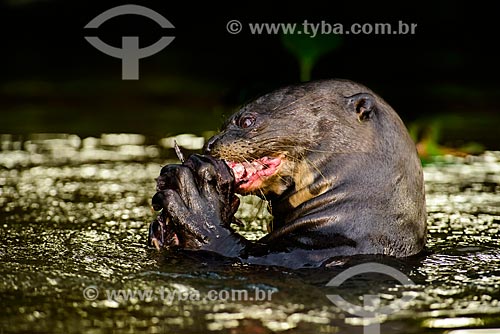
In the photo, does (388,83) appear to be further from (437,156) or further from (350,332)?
(350,332)

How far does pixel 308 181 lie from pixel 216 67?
6.92 meters

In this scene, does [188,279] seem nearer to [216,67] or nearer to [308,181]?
[308,181]

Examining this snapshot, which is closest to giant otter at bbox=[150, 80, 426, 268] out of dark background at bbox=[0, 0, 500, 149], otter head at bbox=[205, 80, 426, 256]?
otter head at bbox=[205, 80, 426, 256]

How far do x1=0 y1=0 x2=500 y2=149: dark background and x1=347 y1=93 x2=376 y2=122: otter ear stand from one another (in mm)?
2443

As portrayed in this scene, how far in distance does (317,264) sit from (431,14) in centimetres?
735

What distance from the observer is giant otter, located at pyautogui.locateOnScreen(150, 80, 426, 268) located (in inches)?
169

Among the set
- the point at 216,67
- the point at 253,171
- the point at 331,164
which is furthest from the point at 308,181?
the point at 216,67

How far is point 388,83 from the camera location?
8.87 meters

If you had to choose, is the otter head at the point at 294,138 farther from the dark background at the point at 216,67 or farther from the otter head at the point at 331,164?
the dark background at the point at 216,67

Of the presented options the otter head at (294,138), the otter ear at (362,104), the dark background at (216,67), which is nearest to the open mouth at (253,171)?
the otter head at (294,138)

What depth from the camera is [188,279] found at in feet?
13.3

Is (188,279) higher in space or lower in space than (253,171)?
lower

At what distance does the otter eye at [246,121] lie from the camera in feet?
14.8

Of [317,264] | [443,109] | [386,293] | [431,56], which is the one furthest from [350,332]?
[431,56]
